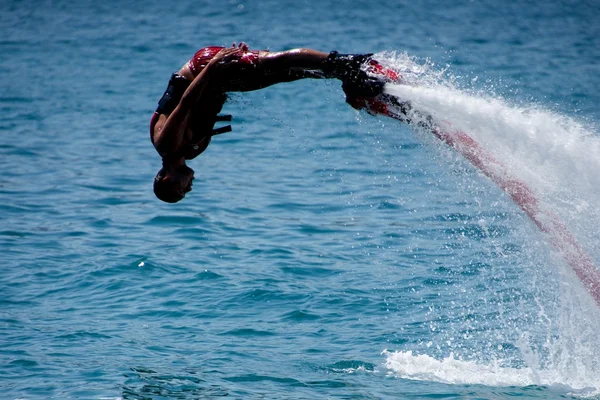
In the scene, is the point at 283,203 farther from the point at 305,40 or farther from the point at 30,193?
the point at 305,40

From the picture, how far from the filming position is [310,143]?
56.6ft

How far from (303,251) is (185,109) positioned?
16.2 ft

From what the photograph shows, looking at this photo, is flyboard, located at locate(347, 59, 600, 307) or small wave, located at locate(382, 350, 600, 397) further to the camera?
small wave, located at locate(382, 350, 600, 397)

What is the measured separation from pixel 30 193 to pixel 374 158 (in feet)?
19.3

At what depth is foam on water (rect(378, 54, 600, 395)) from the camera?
789 centimetres

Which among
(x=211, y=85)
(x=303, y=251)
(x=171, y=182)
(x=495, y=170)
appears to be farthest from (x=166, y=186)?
(x=303, y=251)

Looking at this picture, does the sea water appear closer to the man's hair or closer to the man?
the man

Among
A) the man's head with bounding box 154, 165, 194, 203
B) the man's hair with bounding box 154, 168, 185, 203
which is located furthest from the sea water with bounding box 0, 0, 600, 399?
the man's hair with bounding box 154, 168, 185, 203

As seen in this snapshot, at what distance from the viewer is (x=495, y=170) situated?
26.9ft

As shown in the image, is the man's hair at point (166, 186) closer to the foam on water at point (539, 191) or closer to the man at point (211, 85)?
the man at point (211, 85)

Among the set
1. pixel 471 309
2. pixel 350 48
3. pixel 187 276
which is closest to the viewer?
pixel 471 309

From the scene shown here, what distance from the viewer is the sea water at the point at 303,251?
8.30 m

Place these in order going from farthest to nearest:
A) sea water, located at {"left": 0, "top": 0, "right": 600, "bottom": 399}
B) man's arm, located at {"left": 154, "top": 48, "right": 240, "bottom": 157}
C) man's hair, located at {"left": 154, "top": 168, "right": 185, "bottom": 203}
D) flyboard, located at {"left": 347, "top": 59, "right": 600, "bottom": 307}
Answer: sea water, located at {"left": 0, "top": 0, "right": 600, "bottom": 399}
flyboard, located at {"left": 347, "top": 59, "right": 600, "bottom": 307}
man's hair, located at {"left": 154, "top": 168, "right": 185, "bottom": 203}
man's arm, located at {"left": 154, "top": 48, "right": 240, "bottom": 157}

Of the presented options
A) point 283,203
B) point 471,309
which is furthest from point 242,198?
point 471,309
